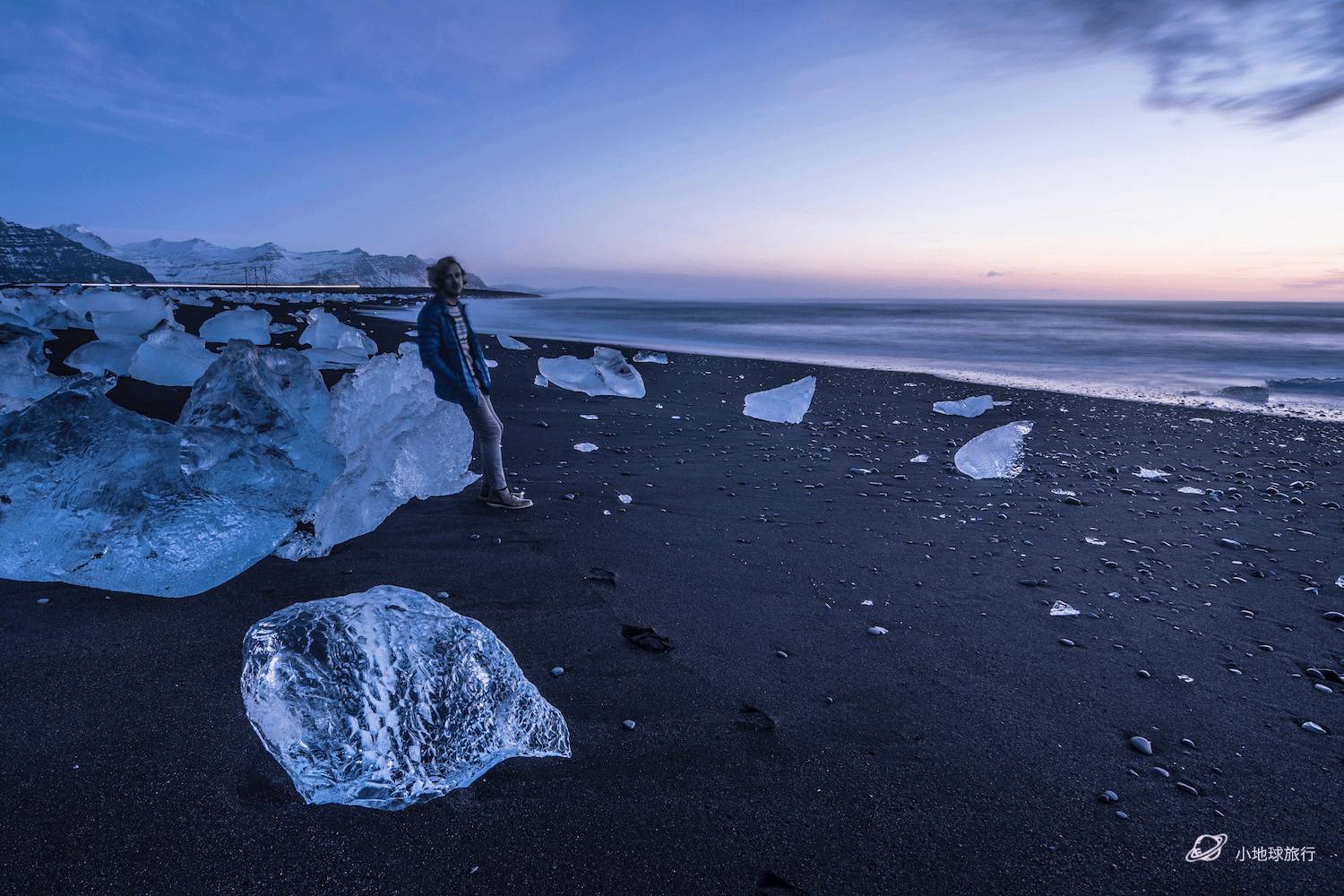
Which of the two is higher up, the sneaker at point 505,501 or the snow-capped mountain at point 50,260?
the snow-capped mountain at point 50,260

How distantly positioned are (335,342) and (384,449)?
873cm

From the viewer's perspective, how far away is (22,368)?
5723mm

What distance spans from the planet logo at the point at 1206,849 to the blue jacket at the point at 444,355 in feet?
12.1

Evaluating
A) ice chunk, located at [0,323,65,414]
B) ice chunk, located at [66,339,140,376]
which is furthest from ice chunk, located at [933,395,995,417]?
ice chunk, located at [66,339,140,376]

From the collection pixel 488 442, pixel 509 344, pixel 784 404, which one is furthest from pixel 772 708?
pixel 509 344

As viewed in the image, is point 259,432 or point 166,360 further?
point 166,360

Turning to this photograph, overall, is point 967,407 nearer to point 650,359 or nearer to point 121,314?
point 650,359

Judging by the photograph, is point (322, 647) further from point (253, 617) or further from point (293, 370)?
point (293, 370)

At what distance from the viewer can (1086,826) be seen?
178 centimetres

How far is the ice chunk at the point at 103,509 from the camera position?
271 cm

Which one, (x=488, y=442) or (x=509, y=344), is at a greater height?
(x=509, y=344)

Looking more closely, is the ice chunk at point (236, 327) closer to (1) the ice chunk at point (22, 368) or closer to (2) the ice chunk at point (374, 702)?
(1) the ice chunk at point (22, 368)

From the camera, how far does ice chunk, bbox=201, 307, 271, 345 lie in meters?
12.0

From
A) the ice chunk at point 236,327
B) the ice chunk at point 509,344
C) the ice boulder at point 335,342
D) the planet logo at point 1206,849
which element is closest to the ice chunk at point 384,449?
the planet logo at point 1206,849
